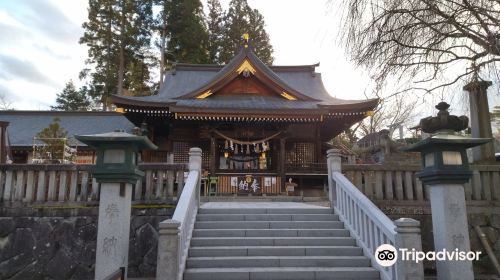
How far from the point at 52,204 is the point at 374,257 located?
606 cm

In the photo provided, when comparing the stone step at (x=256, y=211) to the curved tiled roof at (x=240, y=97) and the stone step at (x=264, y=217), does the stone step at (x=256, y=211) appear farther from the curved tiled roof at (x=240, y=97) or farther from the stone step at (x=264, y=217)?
the curved tiled roof at (x=240, y=97)

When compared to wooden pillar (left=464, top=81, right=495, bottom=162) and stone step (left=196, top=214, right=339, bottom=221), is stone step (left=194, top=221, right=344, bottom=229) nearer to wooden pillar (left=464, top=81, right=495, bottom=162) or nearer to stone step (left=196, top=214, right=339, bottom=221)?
stone step (left=196, top=214, right=339, bottom=221)

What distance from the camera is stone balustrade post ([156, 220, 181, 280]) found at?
4.64 meters

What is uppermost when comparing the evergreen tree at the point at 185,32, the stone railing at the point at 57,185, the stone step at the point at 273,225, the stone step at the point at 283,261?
the evergreen tree at the point at 185,32

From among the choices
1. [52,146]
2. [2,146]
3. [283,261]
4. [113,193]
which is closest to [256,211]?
[283,261]

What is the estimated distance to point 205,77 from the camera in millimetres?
21547

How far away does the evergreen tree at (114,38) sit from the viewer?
2958 centimetres

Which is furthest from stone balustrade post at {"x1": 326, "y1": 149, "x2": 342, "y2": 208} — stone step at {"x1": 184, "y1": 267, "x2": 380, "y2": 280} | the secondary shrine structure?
the secondary shrine structure

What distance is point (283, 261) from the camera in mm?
5648

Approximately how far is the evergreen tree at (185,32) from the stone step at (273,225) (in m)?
25.0

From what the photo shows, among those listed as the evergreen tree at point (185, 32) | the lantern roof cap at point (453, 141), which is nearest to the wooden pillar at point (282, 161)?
the lantern roof cap at point (453, 141)

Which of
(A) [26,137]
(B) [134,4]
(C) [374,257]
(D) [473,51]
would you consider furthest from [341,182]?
(B) [134,4]

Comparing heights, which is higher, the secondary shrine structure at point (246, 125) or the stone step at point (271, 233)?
the secondary shrine structure at point (246, 125)

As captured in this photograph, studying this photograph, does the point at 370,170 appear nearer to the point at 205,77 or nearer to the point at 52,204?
the point at 52,204
